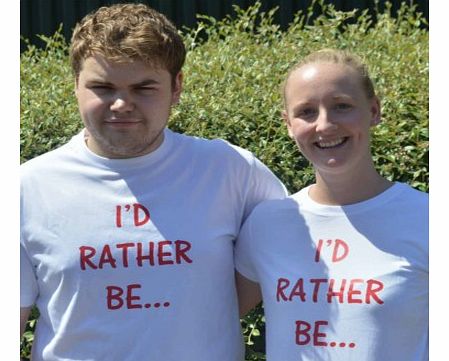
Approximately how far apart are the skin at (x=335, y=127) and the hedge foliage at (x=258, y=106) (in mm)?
729

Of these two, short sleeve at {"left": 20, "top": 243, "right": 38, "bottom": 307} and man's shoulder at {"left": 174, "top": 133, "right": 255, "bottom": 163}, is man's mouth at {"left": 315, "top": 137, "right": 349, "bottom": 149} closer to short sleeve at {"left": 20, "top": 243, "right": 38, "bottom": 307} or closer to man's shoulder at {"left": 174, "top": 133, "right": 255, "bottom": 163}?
man's shoulder at {"left": 174, "top": 133, "right": 255, "bottom": 163}

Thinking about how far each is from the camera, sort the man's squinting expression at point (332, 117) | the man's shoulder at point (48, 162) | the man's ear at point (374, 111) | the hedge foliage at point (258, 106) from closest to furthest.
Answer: the man's squinting expression at point (332, 117) → the man's ear at point (374, 111) → the man's shoulder at point (48, 162) → the hedge foliage at point (258, 106)

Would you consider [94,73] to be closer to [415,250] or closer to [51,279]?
[51,279]

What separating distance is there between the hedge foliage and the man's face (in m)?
0.89

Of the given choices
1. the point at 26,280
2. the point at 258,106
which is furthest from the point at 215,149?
the point at 258,106

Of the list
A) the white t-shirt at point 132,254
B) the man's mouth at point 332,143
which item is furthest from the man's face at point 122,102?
the man's mouth at point 332,143

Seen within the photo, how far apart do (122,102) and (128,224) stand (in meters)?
0.37

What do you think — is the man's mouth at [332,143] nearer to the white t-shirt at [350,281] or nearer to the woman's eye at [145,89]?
the white t-shirt at [350,281]

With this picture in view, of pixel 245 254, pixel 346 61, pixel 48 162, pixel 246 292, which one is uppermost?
pixel 346 61

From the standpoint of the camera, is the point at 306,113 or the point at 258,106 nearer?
the point at 306,113

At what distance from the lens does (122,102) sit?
Answer: 106 inches

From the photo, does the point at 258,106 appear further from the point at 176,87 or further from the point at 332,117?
the point at 332,117

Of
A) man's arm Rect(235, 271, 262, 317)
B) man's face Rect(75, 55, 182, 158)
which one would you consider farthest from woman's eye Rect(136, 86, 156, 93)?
man's arm Rect(235, 271, 262, 317)

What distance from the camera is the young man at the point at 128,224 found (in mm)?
2732
